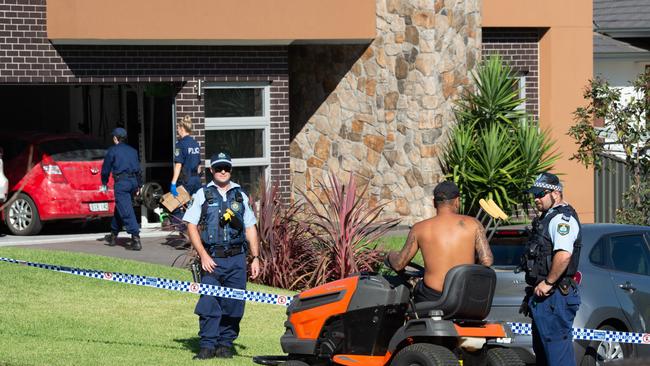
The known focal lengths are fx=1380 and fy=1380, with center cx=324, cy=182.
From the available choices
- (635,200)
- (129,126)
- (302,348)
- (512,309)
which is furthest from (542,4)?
(302,348)

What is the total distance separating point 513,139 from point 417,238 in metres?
12.5

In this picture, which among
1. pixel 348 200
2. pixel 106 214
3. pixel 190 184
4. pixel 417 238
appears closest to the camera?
pixel 417 238

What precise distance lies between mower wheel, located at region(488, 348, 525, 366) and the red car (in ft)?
35.5

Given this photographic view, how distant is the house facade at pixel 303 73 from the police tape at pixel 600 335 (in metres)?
8.67

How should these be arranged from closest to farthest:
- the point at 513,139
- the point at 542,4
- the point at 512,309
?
the point at 512,309 → the point at 513,139 → the point at 542,4

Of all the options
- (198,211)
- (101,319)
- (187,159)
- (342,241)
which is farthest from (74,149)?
(198,211)

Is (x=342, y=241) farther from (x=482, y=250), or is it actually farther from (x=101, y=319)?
(x=482, y=250)

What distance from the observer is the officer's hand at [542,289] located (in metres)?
9.95

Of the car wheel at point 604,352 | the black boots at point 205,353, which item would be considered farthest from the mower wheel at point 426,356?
the black boots at point 205,353

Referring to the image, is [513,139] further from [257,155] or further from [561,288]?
[561,288]

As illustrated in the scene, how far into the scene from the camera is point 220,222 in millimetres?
11195

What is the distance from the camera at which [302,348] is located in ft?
32.4

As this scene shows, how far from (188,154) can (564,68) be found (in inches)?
327

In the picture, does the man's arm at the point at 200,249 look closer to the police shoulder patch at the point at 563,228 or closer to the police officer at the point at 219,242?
the police officer at the point at 219,242
